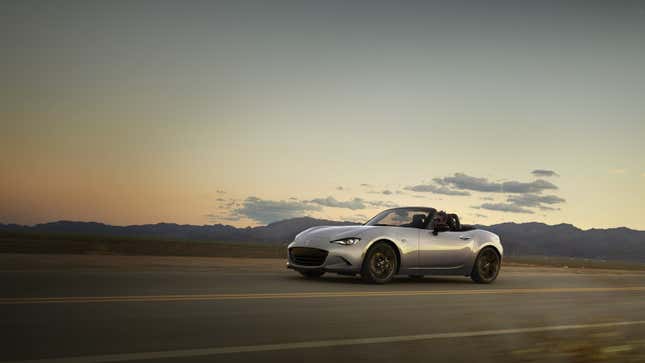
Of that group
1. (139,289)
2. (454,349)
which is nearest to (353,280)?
(139,289)

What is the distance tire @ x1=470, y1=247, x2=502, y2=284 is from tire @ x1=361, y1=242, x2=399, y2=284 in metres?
2.34

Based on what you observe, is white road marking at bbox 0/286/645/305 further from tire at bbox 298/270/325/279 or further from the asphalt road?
tire at bbox 298/270/325/279

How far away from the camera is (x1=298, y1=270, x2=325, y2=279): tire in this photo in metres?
13.0

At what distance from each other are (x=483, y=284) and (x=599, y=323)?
252 inches

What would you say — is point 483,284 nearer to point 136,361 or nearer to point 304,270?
point 304,270

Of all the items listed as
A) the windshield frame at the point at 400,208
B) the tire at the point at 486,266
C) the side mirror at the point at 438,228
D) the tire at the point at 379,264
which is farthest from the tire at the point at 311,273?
the tire at the point at 486,266

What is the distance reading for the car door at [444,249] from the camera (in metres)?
13.7

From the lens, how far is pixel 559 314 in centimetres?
905

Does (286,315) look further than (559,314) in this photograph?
No

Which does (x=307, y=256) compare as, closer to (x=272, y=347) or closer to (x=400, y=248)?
(x=400, y=248)

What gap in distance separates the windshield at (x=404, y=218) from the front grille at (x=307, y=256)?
1.67 meters

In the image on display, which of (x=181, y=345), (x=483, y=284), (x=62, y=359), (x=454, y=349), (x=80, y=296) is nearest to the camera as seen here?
(x=62, y=359)

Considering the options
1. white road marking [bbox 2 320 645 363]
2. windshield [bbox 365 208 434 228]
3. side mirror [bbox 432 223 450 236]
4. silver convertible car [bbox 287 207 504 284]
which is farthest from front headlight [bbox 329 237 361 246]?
white road marking [bbox 2 320 645 363]

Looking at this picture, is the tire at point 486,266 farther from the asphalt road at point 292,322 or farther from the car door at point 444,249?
the asphalt road at point 292,322
